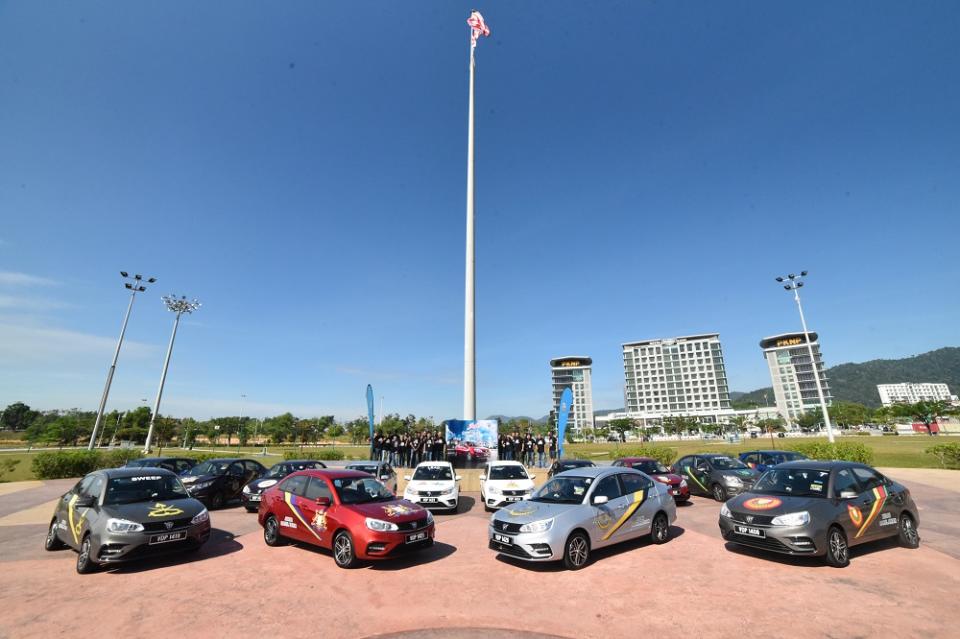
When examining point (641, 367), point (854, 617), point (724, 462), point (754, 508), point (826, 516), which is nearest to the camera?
point (854, 617)

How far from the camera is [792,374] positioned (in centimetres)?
15438

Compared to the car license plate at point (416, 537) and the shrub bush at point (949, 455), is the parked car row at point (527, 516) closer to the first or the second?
the car license plate at point (416, 537)

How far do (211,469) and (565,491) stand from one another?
42.8 ft

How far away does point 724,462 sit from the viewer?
15000 mm

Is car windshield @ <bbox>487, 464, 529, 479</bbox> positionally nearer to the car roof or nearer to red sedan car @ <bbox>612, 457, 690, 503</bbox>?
red sedan car @ <bbox>612, 457, 690, 503</bbox>

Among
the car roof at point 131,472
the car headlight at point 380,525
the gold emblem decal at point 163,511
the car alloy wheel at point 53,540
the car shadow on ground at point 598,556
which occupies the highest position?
the car roof at point 131,472

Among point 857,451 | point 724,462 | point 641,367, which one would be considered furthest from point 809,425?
point 724,462

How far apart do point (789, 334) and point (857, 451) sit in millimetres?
165258

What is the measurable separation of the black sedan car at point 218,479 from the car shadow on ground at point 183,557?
502 centimetres

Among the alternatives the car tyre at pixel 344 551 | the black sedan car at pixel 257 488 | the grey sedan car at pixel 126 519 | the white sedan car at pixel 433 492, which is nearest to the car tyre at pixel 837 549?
the car tyre at pixel 344 551

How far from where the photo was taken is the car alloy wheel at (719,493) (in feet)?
46.2

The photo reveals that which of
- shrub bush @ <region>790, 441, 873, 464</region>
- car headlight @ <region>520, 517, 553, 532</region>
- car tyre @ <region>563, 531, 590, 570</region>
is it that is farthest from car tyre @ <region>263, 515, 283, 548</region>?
shrub bush @ <region>790, 441, 873, 464</region>

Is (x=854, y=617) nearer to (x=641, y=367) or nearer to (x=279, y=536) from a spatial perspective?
(x=279, y=536)

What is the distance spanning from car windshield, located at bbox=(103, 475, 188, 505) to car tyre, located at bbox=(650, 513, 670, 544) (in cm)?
996
